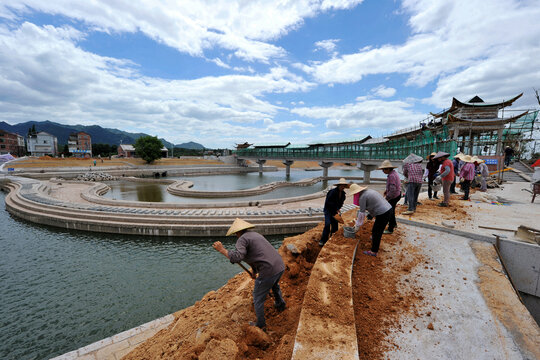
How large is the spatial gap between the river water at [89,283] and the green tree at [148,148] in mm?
48035

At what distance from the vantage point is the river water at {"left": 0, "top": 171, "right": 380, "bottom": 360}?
651 cm

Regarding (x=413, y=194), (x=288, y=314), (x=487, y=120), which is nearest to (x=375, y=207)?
(x=288, y=314)

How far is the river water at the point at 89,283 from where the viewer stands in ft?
21.4

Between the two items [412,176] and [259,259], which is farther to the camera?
[412,176]

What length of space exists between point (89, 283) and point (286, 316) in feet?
29.5

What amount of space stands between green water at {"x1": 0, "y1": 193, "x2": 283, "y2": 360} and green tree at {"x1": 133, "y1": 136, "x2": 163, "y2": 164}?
47846 millimetres

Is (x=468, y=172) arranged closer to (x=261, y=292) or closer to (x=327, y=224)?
(x=327, y=224)

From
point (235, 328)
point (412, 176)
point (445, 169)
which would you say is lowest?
point (235, 328)

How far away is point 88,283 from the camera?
8.75 metres

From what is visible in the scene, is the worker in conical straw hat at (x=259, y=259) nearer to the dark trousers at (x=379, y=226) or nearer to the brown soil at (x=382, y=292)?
the brown soil at (x=382, y=292)

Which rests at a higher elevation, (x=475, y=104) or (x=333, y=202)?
(x=475, y=104)

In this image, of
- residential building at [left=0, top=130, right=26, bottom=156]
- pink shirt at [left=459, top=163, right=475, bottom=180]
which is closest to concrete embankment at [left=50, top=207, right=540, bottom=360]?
pink shirt at [left=459, top=163, right=475, bottom=180]

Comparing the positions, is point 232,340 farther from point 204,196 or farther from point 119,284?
point 204,196

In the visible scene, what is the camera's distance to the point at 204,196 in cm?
2567
